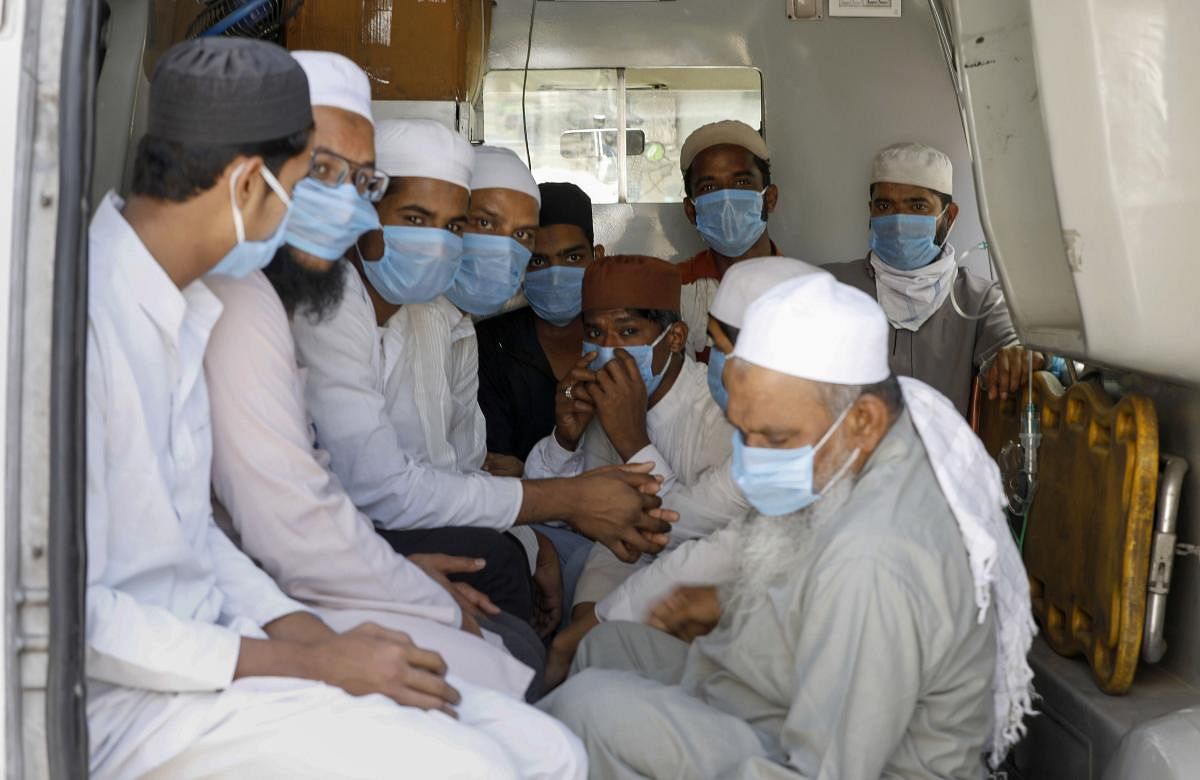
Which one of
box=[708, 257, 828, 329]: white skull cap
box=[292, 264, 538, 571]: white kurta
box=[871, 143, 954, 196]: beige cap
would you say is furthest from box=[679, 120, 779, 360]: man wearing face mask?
box=[292, 264, 538, 571]: white kurta

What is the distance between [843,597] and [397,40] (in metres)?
2.56

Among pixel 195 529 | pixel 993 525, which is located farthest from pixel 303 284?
pixel 993 525

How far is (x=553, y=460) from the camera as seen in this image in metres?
4.03

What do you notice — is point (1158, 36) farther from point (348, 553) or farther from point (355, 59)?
point (355, 59)

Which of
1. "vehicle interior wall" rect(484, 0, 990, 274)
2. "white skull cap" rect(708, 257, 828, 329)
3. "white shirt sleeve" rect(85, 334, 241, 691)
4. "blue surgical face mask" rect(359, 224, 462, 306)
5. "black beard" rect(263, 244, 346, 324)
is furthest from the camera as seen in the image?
"vehicle interior wall" rect(484, 0, 990, 274)

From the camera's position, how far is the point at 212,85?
2.00 metres

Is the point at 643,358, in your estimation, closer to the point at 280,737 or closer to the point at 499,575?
the point at 499,575

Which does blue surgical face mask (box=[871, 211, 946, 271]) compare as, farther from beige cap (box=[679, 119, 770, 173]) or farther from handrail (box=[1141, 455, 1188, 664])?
handrail (box=[1141, 455, 1188, 664])

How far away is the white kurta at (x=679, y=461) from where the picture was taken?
3.52 m

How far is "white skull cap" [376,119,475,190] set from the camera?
130 inches

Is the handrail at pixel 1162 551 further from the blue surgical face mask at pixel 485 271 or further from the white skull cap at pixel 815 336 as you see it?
the blue surgical face mask at pixel 485 271

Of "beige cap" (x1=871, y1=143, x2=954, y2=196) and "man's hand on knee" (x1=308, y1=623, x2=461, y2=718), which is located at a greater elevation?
"beige cap" (x1=871, y1=143, x2=954, y2=196)

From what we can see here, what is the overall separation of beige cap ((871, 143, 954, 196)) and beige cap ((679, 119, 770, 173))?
487 mm

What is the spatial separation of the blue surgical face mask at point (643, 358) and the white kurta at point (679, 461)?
0.06m
